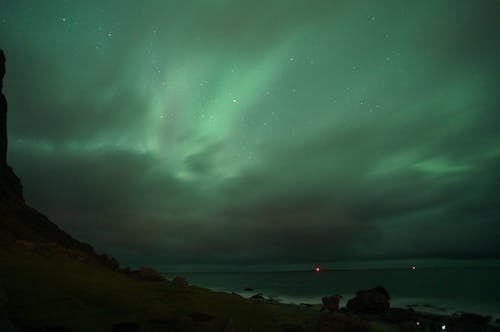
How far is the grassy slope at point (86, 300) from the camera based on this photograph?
22453 mm

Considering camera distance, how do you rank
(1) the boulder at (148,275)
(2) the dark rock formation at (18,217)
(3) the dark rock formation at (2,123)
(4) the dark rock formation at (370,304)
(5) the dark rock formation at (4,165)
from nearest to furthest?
(1) the boulder at (148,275), (2) the dark rock formation at (18,217), (4) the dark rock formation at (370,304), (5) the dark rock formation at (4,165), (3) the dark rock formation at (2,123)

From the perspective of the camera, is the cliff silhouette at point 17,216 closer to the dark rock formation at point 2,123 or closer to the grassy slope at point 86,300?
the dark rock formation at point 2,123

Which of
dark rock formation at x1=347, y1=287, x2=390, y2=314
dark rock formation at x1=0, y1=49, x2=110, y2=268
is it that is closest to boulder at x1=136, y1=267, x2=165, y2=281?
dark rock formation at x1=0, y1=49, x2=110, y2=268

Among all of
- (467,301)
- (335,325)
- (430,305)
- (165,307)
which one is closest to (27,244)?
(165,307)

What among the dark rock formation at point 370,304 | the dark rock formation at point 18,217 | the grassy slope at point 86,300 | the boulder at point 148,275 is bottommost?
the dark rock formation at point 370,304

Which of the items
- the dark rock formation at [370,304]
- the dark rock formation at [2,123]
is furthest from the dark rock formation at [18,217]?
the dark rock formation at [370,304]

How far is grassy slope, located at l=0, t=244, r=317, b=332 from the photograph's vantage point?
22453 mm

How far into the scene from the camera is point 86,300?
2900cm


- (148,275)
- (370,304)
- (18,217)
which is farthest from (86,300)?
(370,304)

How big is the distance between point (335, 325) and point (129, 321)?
600 inches

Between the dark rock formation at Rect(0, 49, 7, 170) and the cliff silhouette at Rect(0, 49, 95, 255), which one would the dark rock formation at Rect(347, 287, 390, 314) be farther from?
the dark rock formation at Rect(0, 49, 7, 170)

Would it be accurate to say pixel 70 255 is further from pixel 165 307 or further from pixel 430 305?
pixel 430 305

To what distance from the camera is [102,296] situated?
30766mm

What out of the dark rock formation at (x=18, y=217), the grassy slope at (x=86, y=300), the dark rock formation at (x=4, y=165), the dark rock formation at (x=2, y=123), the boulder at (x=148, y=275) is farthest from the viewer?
the dark rock formation at (x=2, y=123)
